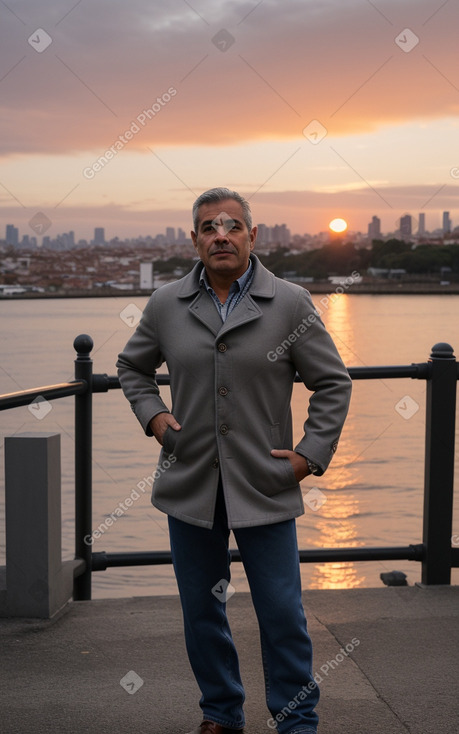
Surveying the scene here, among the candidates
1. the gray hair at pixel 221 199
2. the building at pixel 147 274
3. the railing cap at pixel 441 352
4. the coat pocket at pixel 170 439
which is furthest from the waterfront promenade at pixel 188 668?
the building at pixel 147 274

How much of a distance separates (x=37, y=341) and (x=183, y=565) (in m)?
67.9

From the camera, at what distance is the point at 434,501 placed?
4844 mm

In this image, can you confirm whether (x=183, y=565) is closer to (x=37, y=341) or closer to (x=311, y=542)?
(x=311, y=542)

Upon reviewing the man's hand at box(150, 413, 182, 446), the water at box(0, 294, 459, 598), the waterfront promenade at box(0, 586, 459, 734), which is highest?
the man's hand at box(150, 413, 182, 446)

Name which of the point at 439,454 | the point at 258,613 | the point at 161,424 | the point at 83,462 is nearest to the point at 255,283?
the point at 161,424

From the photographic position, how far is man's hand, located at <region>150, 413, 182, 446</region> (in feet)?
9.49

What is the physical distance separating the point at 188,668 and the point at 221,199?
5.89 feet

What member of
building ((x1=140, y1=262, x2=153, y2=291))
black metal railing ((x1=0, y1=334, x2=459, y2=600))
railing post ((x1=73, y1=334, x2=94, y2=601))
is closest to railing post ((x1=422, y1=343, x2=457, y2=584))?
black metal railing ((x1=0, y1=334, x2=459, y2=600))

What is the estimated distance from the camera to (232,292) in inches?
115

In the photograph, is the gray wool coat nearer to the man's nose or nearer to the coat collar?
the coat collar

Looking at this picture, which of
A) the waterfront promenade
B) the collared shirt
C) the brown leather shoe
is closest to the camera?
the collared shirt

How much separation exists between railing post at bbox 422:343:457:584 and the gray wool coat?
6.67ft

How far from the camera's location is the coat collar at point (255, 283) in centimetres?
287

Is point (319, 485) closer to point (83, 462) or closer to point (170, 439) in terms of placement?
point (83, 462)
